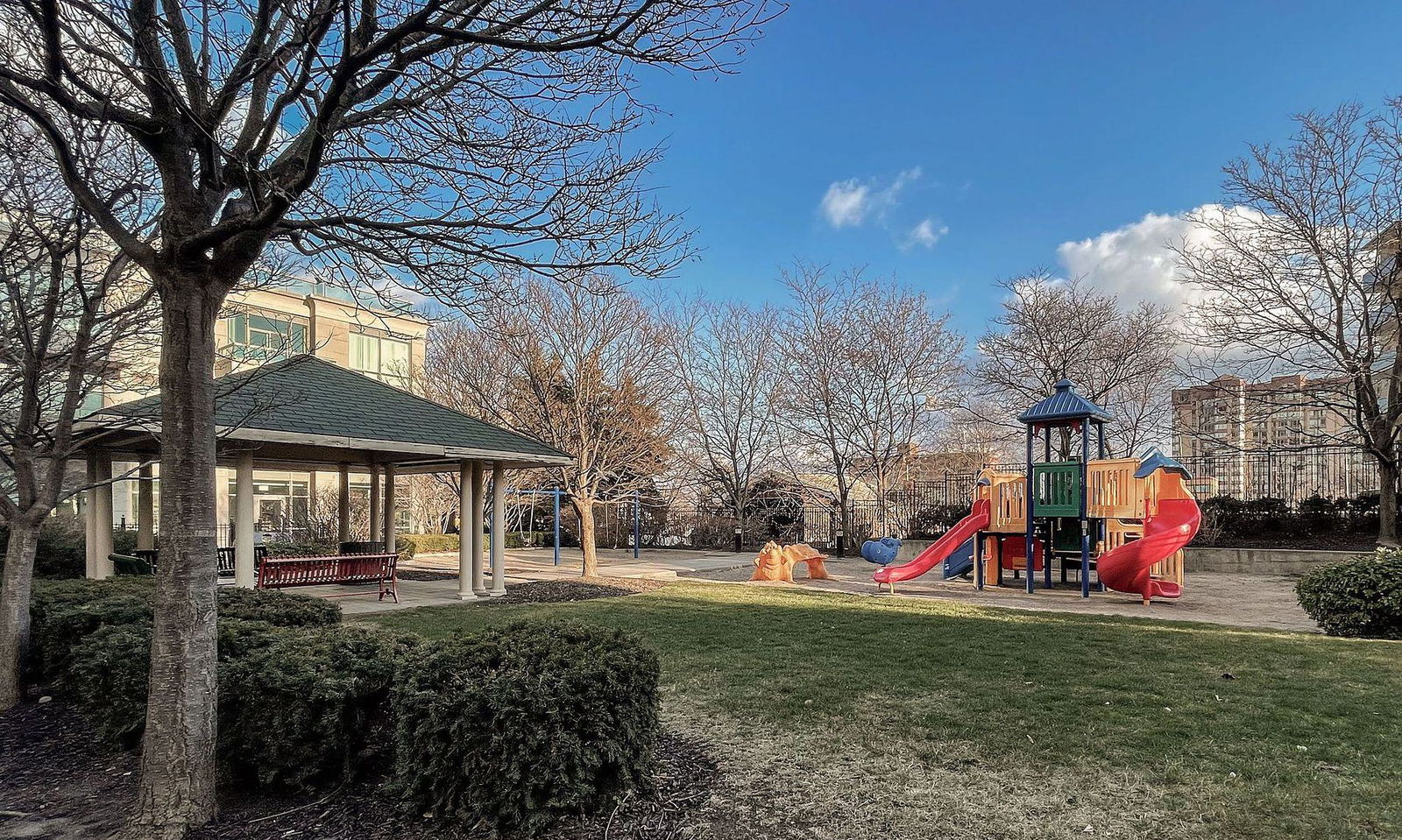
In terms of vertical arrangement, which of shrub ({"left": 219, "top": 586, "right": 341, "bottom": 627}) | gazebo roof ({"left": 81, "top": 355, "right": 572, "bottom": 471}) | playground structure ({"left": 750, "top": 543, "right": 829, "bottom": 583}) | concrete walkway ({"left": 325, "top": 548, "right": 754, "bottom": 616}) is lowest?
concrete walkway ({"left": 325, "top": 548, "right": 754, "bottom": 616})

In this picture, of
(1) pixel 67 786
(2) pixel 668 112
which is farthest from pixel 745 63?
(1) pixel 67 786

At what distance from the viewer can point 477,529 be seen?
13.2 metres

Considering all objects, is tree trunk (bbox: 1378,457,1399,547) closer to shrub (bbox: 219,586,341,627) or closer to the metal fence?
the metal fence

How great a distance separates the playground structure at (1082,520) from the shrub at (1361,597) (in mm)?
3846

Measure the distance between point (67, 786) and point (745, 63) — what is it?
5.40 meters

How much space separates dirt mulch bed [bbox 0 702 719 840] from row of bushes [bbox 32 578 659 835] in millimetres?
88

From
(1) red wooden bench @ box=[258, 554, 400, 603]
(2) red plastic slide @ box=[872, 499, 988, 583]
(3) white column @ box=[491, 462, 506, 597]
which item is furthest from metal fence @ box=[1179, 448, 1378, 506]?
(1) red wooden bench @ box=[258, 554, 400, 603]

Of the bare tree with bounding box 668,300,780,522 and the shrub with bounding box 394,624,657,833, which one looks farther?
the bare tree with bounding box 668,300,780,522

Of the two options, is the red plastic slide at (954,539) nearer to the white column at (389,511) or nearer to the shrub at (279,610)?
the white column at (389,511)

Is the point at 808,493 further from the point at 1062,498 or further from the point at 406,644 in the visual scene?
the point at 406,644

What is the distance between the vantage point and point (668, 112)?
4648 millimetres

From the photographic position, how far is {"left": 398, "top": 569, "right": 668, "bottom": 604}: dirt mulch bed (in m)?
12.4

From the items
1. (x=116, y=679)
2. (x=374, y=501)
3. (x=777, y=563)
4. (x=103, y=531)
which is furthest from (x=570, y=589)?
(x=116, y=679)

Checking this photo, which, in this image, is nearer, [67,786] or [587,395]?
[67,786]
